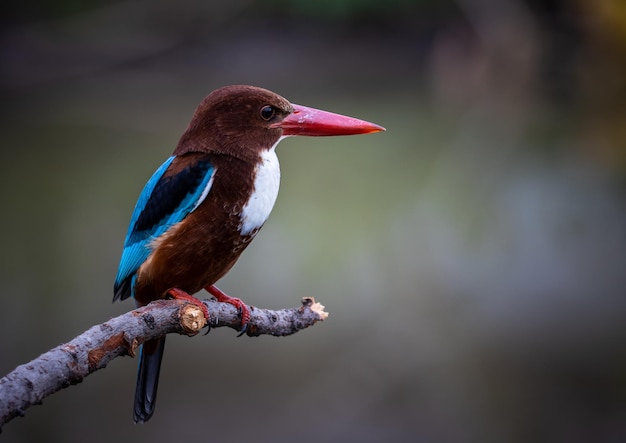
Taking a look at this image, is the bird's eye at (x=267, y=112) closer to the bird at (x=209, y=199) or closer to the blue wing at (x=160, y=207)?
the bird at (x=209, y=199)

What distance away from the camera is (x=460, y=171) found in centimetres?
380

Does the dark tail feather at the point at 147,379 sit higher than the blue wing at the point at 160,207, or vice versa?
the blue wing at the point at 160,207

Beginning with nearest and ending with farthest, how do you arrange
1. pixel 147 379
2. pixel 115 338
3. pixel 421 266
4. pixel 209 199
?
1. pixel 115 338
2. pixel 209 199
3. pixel 147 379
4. pixel 421 266

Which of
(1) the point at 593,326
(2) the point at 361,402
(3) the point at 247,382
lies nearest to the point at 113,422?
(3) the point at 247,382

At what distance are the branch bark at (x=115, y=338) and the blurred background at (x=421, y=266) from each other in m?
1.97

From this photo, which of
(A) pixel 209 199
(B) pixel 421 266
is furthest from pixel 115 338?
(B) pixel 421 266

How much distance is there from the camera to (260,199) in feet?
4.46

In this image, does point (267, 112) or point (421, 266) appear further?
point (421, 266)

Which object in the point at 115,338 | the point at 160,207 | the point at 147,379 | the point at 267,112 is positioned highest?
the point at 267,112

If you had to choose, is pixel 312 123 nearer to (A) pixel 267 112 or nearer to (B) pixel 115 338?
(A) pixel 267 112

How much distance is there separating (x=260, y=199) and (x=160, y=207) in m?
0.19

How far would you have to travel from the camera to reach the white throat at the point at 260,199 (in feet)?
4.43

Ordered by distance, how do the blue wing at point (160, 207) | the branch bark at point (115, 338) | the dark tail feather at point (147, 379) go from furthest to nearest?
the dark tail feather at point (147, 379), the blue wing at point (160, 207), the branch bark at point (115, 338)

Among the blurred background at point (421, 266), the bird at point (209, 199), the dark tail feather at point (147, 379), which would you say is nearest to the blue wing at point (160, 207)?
the bird at point (209, 199)
